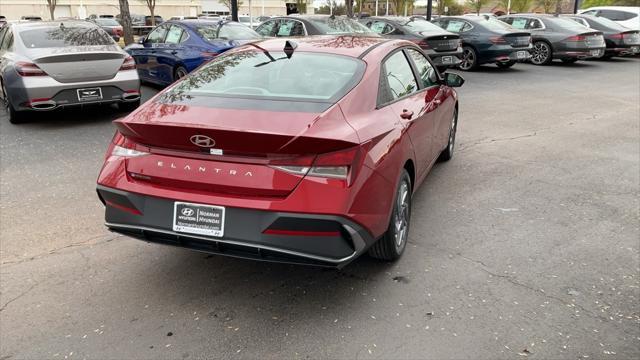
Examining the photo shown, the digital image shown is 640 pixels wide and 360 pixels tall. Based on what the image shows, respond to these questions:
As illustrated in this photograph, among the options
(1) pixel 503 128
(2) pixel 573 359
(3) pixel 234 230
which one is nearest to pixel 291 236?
(3) pixel 234 230

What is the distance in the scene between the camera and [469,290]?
3.41m

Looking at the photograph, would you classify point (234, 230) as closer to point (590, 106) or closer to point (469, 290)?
point (469, 290)

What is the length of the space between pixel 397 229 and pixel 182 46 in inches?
295

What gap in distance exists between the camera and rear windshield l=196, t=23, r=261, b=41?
10016 millimetres

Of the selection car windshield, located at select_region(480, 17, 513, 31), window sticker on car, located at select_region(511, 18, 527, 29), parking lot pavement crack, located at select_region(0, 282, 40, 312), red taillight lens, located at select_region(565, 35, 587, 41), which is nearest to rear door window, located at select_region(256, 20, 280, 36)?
car windshield, located at select_region(480, 17, 513, 31)

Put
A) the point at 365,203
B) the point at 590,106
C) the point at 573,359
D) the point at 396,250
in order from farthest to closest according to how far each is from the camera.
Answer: the point at 590,106 → the point at 396,250 → the point at 365,203 → the point at 573,359

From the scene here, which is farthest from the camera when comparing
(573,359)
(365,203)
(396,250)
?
(396,250)

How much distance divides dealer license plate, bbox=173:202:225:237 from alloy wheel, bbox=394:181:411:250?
1243 mm

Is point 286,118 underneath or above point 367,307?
above

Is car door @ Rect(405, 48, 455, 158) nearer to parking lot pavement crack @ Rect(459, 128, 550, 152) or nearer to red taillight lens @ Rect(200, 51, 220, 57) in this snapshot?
parking lot pavement crack @ Rect(459, 128, 550, 152)

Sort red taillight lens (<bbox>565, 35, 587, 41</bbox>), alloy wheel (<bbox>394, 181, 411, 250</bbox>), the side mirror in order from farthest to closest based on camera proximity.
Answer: red taillight lens (<bbox>565, 35, 587, 41</bbox>)
the side mirror
alloy wheel (<bbox>394, 181, 411, 250</bbox>)

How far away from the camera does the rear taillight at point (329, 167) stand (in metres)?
2.84

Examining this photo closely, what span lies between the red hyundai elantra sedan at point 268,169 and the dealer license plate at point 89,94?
14.3 feet

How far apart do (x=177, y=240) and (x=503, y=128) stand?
21.1 feet
